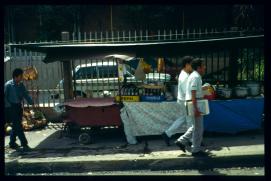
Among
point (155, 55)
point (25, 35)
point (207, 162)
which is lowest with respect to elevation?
point (207, 162)

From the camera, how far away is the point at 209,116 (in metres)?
9.06

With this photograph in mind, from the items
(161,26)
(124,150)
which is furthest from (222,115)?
(161,26)

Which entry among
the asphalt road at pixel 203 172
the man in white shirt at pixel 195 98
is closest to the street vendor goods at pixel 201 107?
the man in white shirt at pixel 195 98

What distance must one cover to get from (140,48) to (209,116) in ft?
7.22

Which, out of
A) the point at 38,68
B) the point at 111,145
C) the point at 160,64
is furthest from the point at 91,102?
the point at 38,68

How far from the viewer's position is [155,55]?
30.2 feet

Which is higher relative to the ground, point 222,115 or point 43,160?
point 222,115

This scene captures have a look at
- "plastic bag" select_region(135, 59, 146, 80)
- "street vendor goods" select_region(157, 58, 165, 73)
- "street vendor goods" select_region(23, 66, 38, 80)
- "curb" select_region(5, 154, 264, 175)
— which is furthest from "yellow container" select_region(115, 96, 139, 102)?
"street vendor goods" select_region(23, 66, 38, 80)

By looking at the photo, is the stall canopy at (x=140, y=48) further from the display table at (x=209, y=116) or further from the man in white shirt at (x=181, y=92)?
the display table at (x=209, y=116)

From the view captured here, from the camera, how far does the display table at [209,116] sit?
29.7 feet

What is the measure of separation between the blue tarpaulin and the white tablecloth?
2.30 ft

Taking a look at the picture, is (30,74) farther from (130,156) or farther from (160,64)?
(130,156)

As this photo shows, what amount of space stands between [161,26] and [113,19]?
135 inches

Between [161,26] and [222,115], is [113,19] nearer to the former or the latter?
[161,26]
